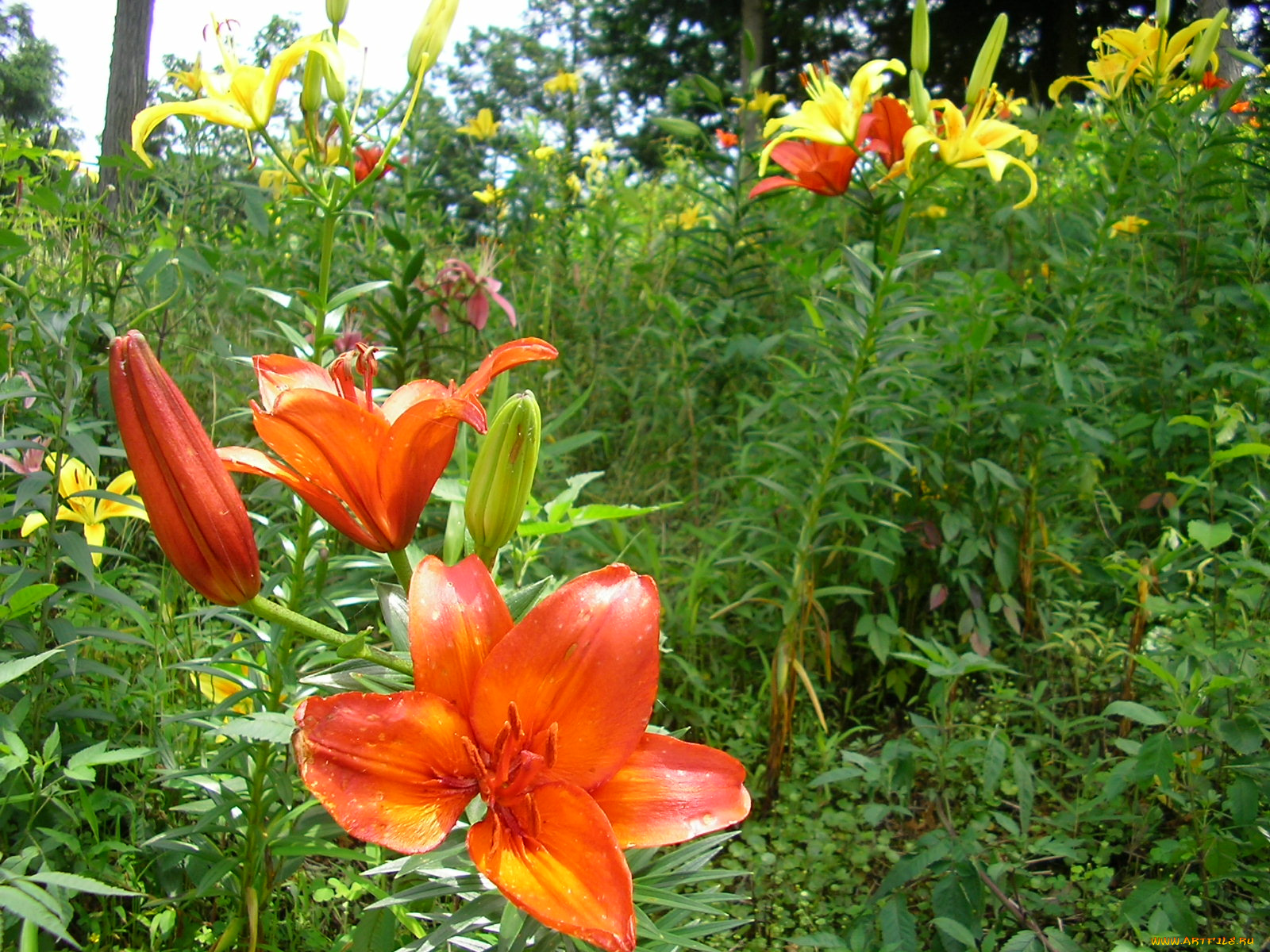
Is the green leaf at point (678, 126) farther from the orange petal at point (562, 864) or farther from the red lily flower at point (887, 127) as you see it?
the orange petal at point (562, 864)

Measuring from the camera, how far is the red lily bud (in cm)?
52

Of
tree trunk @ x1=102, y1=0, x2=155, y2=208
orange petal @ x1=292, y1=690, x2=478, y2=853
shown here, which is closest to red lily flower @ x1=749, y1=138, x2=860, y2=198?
orange petal @ x1=292, y1=690, x2=478, y2=853

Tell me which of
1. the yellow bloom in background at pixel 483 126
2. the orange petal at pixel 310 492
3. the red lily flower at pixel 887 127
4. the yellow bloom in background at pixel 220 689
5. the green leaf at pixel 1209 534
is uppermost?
the yellow bloom in background at pixel 483 126

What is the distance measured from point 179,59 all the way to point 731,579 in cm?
208

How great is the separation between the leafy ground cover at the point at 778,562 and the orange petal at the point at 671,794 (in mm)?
124

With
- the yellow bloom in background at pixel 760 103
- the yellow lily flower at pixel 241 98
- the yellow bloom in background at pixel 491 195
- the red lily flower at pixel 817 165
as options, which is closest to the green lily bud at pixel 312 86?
the yellow lily flower at pixel 241 98

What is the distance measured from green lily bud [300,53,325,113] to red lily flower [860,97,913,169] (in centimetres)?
100

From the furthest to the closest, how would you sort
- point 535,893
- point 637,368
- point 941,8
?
point 941,8 < point 637,368 < point 535,893

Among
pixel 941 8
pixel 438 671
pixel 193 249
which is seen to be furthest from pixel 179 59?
pixel 941 8

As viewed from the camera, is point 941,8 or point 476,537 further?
point 941,8

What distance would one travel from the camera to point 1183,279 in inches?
101

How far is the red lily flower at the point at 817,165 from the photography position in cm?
171

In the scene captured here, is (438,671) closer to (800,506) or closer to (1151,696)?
(800,506)

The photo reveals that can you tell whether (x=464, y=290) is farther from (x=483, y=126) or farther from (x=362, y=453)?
(x=362, y=453)
